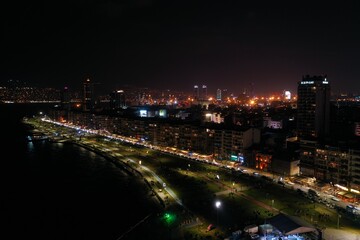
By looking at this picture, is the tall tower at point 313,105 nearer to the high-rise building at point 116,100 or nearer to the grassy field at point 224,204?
the grassy field at point 224,204

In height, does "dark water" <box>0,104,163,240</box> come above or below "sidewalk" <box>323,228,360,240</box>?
below

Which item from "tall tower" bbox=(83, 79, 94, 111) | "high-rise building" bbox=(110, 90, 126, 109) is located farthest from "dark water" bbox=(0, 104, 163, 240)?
"tall tower" bbox=(83, 79, 94, 111)

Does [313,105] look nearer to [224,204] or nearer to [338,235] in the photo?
[224,204]

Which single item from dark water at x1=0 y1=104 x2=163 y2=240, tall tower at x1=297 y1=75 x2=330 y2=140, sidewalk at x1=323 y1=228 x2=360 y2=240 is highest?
tall tower at x1=297 y1=75 x2=330 y2=140

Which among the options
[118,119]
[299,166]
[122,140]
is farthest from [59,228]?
[118,119]

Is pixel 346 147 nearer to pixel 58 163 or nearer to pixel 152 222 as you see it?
pixel 152 222

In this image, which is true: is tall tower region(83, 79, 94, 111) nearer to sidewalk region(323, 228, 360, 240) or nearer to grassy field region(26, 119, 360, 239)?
grassy field region(26, 119, 360, 239)
